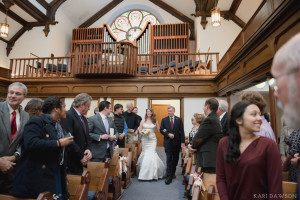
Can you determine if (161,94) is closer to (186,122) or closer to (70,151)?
(186,122)

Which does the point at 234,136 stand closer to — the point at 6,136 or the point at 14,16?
the point at 6,136

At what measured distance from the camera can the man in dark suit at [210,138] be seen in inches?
95.5

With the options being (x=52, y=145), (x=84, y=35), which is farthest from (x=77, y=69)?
(x=52, y=145)

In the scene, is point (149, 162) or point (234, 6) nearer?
point (149, 162)

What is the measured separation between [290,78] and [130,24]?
12014 mm

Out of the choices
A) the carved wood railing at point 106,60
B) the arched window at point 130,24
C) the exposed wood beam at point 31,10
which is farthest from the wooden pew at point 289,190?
the arched window at point 130,24

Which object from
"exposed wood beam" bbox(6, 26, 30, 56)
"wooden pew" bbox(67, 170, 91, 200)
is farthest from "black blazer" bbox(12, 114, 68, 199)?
"exposed wood beam" bbox(6, 26, 30, 56)

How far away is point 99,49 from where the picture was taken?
7824 mm

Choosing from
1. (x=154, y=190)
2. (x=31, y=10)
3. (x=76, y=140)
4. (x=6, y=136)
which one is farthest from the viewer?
(x=31, y=10)

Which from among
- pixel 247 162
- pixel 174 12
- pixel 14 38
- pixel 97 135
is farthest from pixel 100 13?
pixel 247 162

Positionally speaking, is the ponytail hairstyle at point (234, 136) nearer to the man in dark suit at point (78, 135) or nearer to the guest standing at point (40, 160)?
the guest standing at point (40, 160)

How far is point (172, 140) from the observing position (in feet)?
14.3

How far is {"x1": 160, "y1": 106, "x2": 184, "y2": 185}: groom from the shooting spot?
428 centimetres

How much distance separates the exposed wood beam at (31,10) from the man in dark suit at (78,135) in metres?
8.73
